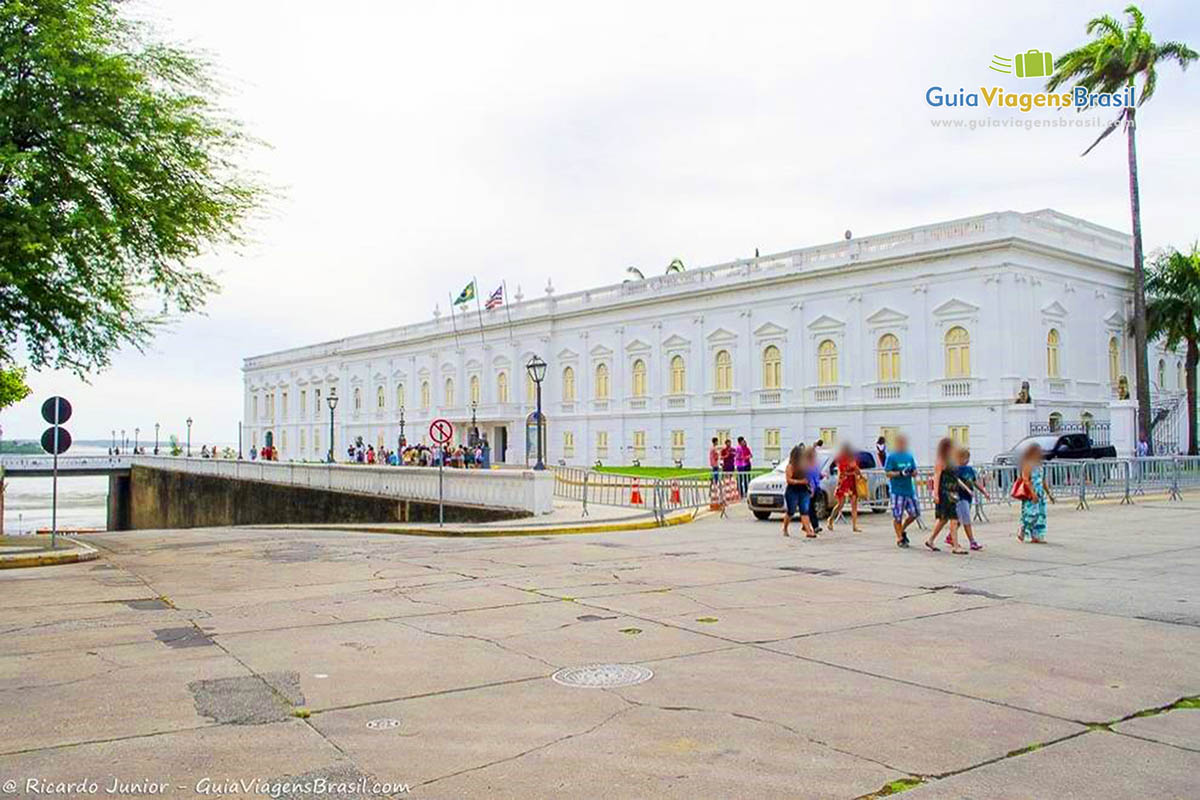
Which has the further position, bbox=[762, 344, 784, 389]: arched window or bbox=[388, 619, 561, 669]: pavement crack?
bbox=[762, 344, 784, 389]: arched window

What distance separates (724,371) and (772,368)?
126 inches

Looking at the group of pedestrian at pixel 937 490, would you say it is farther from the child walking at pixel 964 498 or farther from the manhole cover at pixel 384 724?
the manhole cover at pixel 384 724

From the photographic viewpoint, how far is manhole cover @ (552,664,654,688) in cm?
712

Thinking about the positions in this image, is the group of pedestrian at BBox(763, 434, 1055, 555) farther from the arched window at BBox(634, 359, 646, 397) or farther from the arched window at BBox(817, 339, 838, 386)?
the arched window at BBox(634, 359, 646, 397)

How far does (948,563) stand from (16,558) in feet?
47.4

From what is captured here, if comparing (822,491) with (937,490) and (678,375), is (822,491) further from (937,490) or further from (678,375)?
(678,375)

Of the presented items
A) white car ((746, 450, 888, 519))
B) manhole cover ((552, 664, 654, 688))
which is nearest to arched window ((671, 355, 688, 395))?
white car ((746, 450, 888, 519))

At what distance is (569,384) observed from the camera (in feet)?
202

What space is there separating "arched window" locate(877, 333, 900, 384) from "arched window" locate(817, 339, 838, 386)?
8.10ft

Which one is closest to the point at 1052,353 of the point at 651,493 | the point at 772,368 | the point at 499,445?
the point at 772,368

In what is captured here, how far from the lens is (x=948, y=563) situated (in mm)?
14188

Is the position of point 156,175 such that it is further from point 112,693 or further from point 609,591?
point 112,693

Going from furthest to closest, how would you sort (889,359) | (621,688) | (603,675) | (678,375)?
(678,375)
(889,359)
(603,675)
(621,688)

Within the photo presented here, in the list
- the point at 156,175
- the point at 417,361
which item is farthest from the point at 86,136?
the point at 417,361
